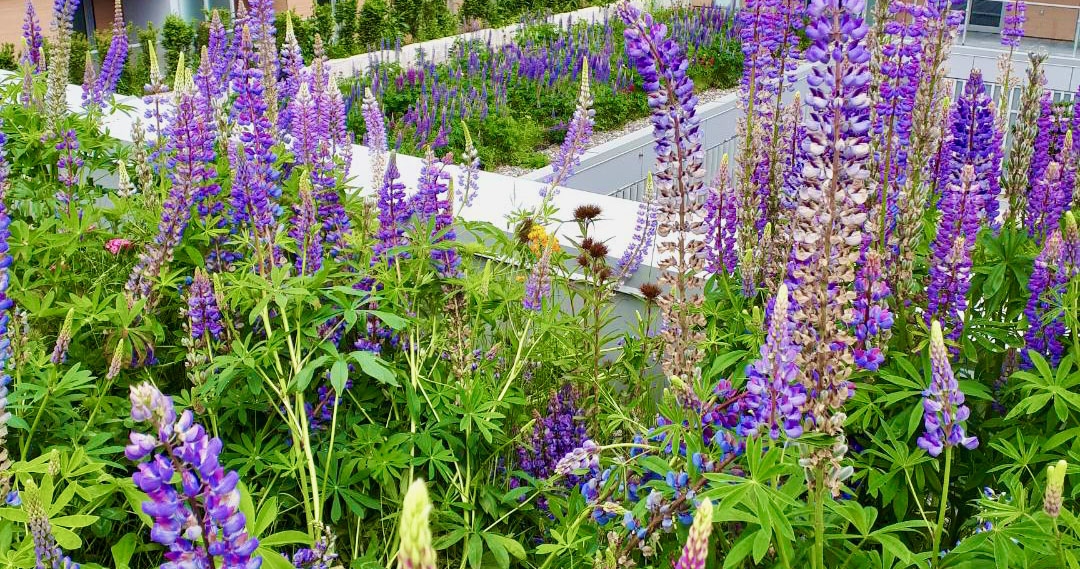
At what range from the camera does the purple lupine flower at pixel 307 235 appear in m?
2.93

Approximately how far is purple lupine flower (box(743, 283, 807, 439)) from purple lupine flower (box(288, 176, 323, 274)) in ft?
4.79

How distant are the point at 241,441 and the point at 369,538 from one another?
469 millimetres

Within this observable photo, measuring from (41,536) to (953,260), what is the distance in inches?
88.2

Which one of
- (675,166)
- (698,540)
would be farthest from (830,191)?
(698,540)

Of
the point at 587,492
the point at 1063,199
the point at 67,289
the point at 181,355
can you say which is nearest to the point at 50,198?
the point at 67,289

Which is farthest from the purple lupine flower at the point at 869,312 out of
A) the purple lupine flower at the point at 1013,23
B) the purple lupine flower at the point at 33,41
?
the purple lupine flower at the point at 33,41

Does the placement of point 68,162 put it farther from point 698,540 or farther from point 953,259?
point 698,540

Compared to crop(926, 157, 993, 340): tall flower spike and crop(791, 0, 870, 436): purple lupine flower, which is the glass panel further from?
crop(791, 0, 870, 436): purple lupine flower

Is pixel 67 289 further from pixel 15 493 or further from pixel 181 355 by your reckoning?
Result: pixel 15 493

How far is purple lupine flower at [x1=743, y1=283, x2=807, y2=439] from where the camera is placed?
1.83 meters

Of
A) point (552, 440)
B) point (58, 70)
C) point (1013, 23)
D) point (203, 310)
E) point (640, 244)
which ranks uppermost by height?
point (1013, 23)

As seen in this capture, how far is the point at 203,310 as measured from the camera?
2889mm

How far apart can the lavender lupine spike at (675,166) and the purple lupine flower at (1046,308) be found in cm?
99

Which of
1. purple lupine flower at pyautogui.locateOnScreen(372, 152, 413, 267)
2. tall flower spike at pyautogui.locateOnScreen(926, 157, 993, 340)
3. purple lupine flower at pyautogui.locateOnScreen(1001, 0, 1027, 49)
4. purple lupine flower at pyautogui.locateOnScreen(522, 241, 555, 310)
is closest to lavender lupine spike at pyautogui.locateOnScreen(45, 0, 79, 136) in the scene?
purple lupine flower at pyautogui.locateOnScreen(372, 152, 413, 267)
